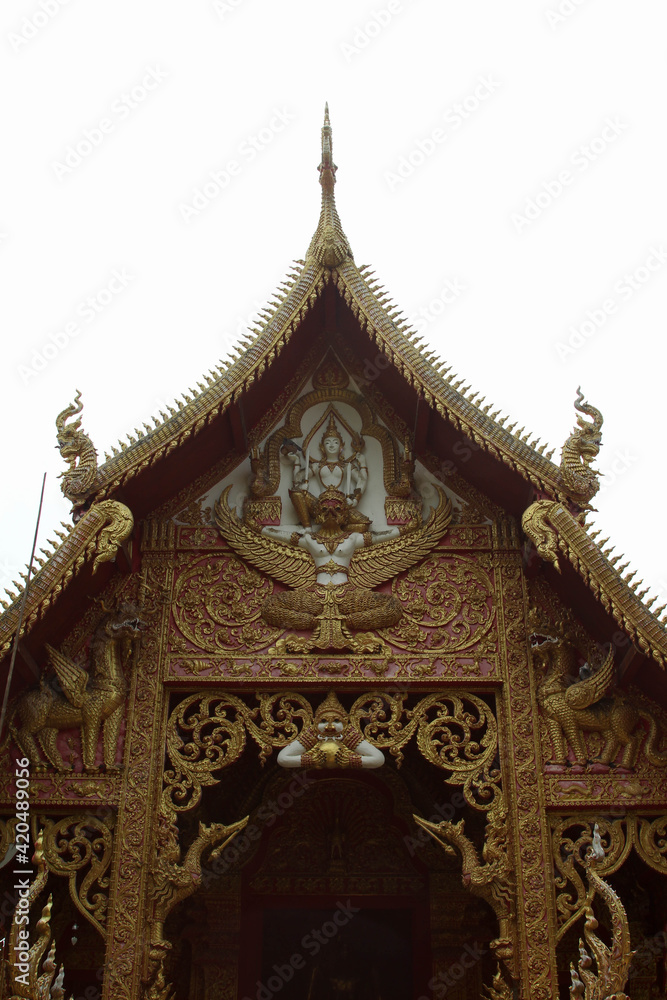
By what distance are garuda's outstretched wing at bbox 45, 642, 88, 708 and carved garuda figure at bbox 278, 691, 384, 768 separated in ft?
5.37

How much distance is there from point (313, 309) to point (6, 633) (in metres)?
3.85

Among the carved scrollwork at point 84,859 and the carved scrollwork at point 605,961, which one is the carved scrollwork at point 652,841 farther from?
the carved scrollwork at point 84,859

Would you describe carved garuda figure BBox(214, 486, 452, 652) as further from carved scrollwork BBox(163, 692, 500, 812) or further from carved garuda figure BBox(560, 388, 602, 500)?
Result: carved garuda figure BBox(560, 388, 602, 500)

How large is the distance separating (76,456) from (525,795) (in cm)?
442

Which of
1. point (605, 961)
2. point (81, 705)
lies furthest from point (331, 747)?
point (605, 961)

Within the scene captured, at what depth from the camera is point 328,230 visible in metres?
8.52

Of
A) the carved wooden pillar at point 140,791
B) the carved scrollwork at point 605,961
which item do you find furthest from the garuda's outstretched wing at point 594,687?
the carved wooden pillar at point 140,791

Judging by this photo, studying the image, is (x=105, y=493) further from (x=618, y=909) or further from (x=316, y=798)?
(x=618, y=909)

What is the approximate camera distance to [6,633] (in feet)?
22.5

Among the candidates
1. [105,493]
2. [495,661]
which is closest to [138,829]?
[105,493]

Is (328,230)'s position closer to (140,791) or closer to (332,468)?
(332,468)

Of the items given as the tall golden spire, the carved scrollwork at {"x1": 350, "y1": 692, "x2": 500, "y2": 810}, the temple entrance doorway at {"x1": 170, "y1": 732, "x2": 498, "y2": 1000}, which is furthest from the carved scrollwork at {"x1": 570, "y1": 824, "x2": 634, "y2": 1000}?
the tall golden spire

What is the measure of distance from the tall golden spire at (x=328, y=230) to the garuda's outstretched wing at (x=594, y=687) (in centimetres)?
415

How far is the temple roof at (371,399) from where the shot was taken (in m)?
7.06
